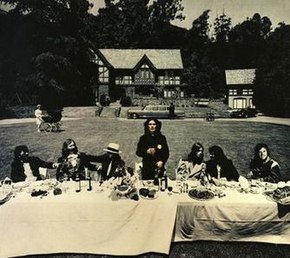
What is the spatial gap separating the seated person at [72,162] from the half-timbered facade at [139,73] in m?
0.64

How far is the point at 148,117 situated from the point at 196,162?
2.38 ft

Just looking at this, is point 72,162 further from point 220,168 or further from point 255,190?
point 255,190

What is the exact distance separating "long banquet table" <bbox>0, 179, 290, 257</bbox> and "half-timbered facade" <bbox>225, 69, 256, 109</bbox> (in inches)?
39.6

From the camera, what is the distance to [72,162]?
3670mm

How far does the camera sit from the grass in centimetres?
367

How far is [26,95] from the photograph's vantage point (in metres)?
3.54

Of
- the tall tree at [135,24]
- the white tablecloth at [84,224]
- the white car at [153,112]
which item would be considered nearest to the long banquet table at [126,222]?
the white tablecloth at [84,224]

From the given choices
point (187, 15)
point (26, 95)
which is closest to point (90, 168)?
point (26, 95)

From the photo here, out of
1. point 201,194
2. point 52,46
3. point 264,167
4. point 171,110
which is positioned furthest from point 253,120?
point 52,46

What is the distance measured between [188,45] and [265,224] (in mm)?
2034

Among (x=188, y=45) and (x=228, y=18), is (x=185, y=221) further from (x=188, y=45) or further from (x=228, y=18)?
(x=228, y=18)

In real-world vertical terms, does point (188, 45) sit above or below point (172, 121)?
above

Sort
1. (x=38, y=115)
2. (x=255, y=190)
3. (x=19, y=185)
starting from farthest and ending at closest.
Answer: (x=38, y=115) < (x=19, y=185) < (x=255, y=190)

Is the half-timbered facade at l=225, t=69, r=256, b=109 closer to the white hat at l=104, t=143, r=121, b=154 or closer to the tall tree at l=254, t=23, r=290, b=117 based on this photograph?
the tall tree at l=254, t=23, r=290, b=117
